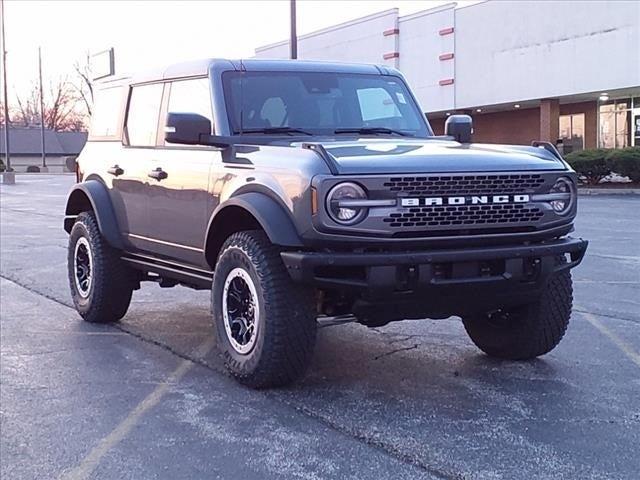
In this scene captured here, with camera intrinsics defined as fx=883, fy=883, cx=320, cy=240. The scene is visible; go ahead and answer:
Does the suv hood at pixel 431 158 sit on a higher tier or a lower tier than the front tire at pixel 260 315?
higher

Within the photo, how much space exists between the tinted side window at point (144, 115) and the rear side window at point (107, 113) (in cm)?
22

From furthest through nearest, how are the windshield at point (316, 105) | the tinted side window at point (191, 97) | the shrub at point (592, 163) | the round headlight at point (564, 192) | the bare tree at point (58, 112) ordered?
the bare tree at point (58, 112), the shrub at point (592, 163), the tinted side window at point (191, 97), the windshield at point (316, 105), the round headlight at point (564, 192)

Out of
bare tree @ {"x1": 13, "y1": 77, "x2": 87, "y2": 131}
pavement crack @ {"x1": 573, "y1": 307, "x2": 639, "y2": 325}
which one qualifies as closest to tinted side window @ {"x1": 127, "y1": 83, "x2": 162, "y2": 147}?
pavement crack @ {"x1": 573, "y1": 307, "x2": 639, "y2": 325}

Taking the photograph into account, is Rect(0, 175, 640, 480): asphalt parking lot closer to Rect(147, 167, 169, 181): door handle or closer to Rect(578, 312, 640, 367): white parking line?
Rect(578, 312, 640, 367): white parking line

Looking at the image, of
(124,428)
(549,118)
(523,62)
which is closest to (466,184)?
(124,428)

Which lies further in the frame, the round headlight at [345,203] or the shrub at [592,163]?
the shrub at [592,163]

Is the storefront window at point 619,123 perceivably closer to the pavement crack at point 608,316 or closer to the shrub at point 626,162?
the shrub at point 626,162

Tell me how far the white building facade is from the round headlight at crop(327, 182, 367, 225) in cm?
2907

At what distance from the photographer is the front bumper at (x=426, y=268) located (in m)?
4.64

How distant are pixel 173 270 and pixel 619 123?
104 ft

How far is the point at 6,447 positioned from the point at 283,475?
4.85ft

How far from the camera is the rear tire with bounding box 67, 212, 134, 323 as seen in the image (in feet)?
23.7

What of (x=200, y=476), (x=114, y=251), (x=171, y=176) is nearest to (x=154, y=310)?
(x=114, y=251)

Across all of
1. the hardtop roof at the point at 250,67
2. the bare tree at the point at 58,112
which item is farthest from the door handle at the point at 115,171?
the bare tree at the point at 58,112
